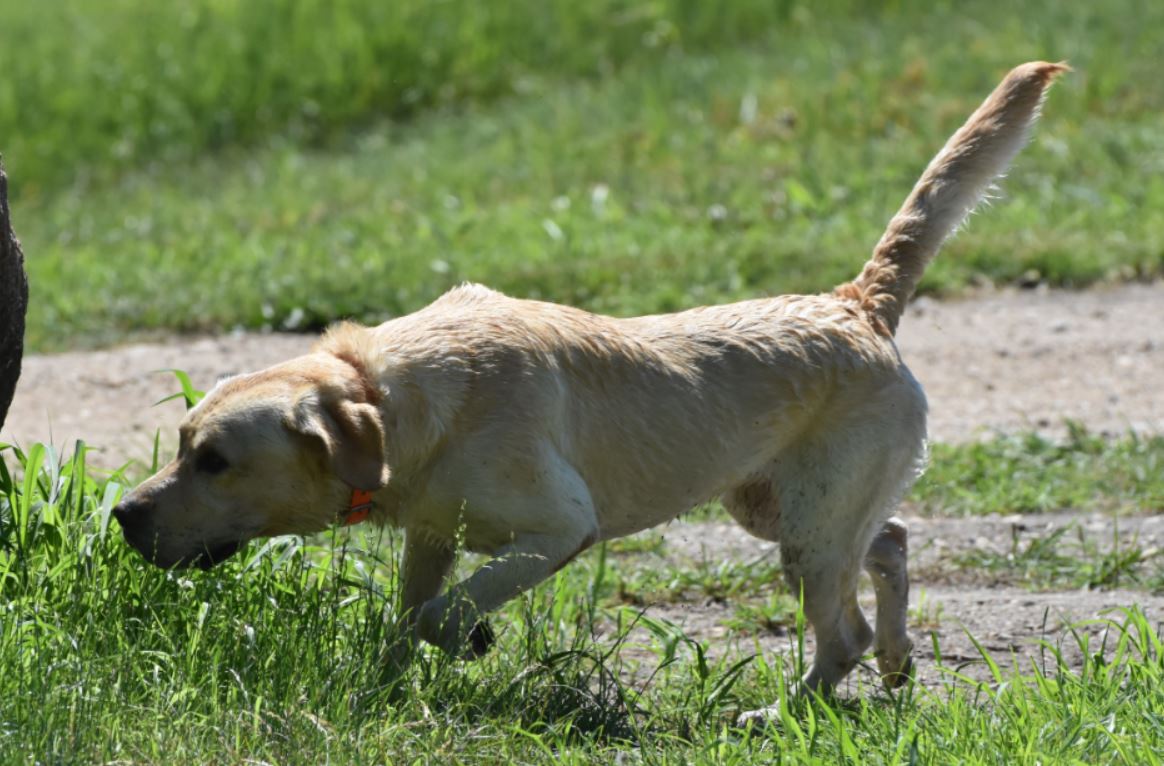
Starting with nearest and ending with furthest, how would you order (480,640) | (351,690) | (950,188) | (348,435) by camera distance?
1. (351,690)
2. (348,435)
3. (480,640)
4. (950,188)

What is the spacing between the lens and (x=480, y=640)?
4.43 metres

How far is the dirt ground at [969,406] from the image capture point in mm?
5520

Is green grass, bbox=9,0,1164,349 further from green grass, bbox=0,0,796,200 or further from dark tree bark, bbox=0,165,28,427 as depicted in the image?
dark tree bark, bbox=0,165,28,427

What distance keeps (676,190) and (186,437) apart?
753 centimetres

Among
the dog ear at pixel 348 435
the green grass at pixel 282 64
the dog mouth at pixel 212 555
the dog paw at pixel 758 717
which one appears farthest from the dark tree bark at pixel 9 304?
the green grass at pixel 282 64

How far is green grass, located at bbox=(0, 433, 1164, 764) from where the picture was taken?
12.5ft

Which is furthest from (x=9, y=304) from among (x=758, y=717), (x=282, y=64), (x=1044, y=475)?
(x=282, y=64)

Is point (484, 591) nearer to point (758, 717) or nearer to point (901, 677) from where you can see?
point (758, 717)

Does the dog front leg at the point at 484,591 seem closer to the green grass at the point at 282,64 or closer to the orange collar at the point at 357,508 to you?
the orange collar at the point at 357,508

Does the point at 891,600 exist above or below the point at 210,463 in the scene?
below

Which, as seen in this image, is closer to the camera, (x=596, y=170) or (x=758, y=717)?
(x=758, y=717)

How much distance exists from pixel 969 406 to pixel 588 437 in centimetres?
386

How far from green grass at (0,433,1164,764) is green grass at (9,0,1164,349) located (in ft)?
15.0

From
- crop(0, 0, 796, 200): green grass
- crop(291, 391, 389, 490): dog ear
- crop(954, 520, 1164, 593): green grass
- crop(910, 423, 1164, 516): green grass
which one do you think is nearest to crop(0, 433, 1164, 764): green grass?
crop(291, 391, 389, 490): dog ear
